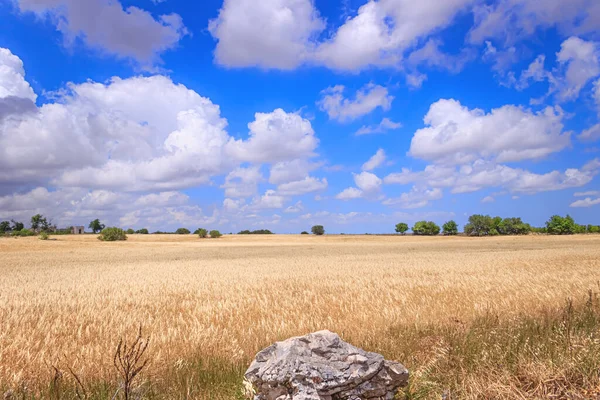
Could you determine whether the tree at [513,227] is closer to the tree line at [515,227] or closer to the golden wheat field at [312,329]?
the tree line at [515,227]

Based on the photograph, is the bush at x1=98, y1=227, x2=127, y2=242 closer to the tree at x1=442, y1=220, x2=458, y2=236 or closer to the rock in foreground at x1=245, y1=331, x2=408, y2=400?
the rock in foreground at x1=245, y1=331, x2=408, y2=400

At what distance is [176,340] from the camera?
26.6 feet

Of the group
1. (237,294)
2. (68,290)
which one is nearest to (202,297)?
(237,294)

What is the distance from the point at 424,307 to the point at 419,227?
163 metres

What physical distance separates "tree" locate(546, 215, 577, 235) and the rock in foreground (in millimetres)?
160738

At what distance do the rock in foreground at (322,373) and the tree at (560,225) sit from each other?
16074cm

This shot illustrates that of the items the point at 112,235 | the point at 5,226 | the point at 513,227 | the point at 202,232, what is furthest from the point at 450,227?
the point at 5,226

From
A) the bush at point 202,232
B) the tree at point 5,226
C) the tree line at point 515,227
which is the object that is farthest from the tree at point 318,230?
the tree at point 5,226

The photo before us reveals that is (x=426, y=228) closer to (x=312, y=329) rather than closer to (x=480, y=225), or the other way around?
(x=480, y=225)

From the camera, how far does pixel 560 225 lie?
143500 millimetres

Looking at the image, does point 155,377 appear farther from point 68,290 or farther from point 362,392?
point 68,290

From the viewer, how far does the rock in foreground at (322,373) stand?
14.4ft

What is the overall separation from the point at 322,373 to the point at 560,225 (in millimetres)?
167727

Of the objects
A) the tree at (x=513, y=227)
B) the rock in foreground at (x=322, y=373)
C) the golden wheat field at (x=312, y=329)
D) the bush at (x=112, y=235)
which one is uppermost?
the tree at (x=513, y=227)
